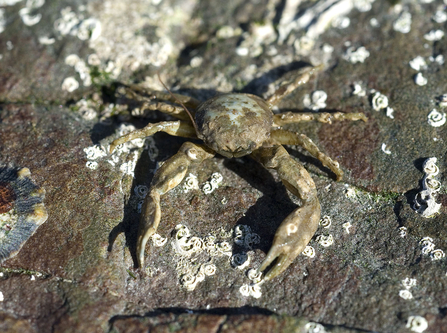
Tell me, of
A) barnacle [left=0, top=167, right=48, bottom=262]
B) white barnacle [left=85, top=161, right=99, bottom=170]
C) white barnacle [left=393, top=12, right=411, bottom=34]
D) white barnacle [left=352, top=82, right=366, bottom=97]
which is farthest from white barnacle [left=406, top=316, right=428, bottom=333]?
white barnacle [left=393, top=12, right=411, bottom=34]

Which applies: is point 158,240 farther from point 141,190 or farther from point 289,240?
point 289,240

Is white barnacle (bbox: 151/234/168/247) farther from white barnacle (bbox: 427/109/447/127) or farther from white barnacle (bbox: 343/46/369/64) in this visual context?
white barnacle (bbox: 343/46/369/64)

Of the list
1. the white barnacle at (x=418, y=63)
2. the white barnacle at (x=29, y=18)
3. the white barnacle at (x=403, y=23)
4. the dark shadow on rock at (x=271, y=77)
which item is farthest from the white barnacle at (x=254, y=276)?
the white barnacle at (x=29, y=18)

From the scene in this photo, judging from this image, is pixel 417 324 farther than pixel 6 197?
No

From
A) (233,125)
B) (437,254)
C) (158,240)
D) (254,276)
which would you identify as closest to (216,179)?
(233,125)

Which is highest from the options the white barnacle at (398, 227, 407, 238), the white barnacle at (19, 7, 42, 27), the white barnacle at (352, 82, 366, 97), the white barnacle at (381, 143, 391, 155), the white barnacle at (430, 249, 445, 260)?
the white barnacle at (19, 7, 42, 27)

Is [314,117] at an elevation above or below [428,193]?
above
